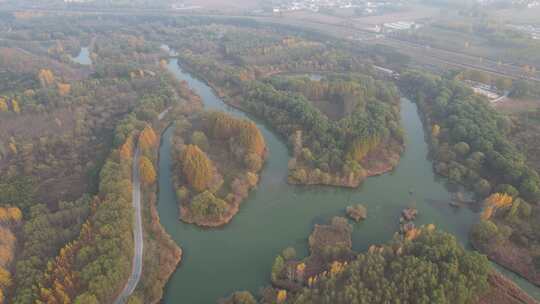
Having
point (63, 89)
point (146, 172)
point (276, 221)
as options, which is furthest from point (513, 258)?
point (63, 89)

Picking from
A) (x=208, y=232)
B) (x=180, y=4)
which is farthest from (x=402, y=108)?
(x=180, y=4)

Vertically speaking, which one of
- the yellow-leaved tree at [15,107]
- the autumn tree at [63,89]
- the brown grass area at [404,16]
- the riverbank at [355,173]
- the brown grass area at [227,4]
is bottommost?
the riverbank at [355,173]

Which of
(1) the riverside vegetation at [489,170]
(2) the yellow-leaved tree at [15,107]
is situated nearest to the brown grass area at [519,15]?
(1) the riverside vegetation at [489,170]

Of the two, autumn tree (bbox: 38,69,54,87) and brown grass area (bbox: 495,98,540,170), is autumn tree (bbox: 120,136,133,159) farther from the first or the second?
brown grass area (bbox: 495,98,540,170)

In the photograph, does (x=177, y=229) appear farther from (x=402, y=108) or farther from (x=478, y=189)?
(x=402, y=108)

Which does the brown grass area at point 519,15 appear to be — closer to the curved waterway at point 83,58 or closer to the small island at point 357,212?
the small island at point 357,212

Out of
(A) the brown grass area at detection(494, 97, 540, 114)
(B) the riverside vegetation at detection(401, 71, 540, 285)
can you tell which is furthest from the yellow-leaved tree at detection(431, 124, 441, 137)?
(A) the brown grass area at detection(494, 97, 540, 114)

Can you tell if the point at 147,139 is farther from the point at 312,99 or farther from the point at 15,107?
the point at 312,99
